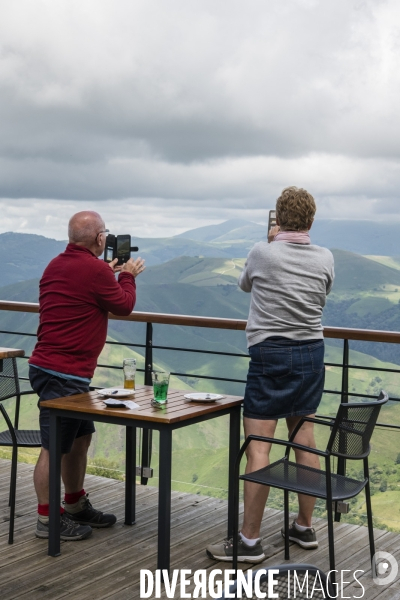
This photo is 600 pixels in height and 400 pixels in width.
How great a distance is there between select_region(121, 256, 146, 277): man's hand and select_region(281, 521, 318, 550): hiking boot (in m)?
1.45

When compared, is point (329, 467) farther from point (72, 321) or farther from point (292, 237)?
point (72, 321)

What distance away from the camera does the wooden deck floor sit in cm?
302

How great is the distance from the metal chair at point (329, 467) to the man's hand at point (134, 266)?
1.08m

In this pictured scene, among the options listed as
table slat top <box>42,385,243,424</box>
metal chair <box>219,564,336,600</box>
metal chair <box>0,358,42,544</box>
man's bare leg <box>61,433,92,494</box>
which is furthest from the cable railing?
metal chair <box>219,564,336,600</box>

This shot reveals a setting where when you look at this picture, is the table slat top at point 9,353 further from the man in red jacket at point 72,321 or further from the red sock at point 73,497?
the red sock at point 73,497

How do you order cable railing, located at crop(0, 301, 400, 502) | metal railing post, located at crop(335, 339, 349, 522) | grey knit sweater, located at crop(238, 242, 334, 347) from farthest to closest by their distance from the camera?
metal railing post, located at crop(335, 339, 349, 522)
cable railing, located at crop(0, 301, 400, 502)
grey knit sweater, located at crop(238, 242, 334, 347)

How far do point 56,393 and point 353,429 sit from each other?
1.40m

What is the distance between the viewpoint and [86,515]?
3736 mm

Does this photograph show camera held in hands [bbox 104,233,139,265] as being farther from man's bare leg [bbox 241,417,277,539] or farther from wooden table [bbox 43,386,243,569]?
man's bare leg [bbox 241,417,277,539]

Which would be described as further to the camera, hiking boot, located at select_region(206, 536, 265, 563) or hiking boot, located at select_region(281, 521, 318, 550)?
hiking boot, located at select_region(281, 521, 318, 550)

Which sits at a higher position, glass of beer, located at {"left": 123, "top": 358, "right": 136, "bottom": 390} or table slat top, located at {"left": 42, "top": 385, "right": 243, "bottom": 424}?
glass of beer, located at {"left": 123, "top": 358, "right": 136, "bottom": 390}

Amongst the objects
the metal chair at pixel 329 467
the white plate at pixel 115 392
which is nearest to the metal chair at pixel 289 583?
the metal chair at pixel 329 467

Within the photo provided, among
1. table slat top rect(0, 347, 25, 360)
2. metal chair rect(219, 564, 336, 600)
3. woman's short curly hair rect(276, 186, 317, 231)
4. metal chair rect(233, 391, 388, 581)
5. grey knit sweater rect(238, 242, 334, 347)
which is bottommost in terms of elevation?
metal chair rect(233, 391, 388, 581)

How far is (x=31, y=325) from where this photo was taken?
82.2 meters
